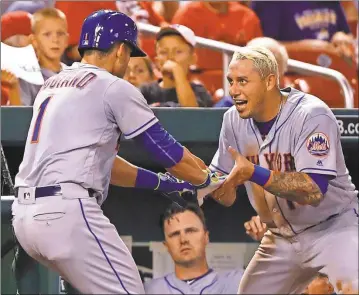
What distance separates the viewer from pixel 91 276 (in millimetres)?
4555

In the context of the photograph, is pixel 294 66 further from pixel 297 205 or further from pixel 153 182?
pixel 153 182

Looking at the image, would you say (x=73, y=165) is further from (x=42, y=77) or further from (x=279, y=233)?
(x=42, y=77)

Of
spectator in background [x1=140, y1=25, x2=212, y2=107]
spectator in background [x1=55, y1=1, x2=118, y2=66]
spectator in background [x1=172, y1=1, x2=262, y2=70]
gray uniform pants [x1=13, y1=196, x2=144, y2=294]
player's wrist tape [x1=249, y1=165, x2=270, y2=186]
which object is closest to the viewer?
gray uniform pants [x1=13, y1=196, x2=144, y2=294]

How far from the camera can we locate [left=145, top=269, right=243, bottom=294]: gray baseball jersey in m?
6.30

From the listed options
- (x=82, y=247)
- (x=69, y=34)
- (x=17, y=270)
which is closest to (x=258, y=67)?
(x=82, y=247)

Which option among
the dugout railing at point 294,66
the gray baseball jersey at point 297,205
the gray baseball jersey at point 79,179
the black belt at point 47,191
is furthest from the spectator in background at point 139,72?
the black belt at point 47,191

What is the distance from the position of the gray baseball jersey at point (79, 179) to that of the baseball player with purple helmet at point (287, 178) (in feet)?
2.04

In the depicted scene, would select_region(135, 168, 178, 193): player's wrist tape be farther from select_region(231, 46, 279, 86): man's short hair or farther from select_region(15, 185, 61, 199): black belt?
select_region(15, 185, 61, 199): black belt

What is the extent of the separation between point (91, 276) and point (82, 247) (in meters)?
0.13

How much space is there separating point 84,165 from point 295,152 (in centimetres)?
112

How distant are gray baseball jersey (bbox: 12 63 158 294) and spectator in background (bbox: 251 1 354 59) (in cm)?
364

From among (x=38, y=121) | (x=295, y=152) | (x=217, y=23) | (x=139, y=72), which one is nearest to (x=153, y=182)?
(x=295, y=152)

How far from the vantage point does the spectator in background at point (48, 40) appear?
669 centimetres

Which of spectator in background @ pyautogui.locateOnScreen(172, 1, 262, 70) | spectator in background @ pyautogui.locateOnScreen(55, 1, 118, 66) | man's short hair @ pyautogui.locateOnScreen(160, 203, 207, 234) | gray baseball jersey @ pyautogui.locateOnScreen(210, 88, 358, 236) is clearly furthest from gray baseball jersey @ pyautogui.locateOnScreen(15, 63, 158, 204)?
spectator in background @ pyautogui.locateOnScreen(172, 1, 262, 70)
